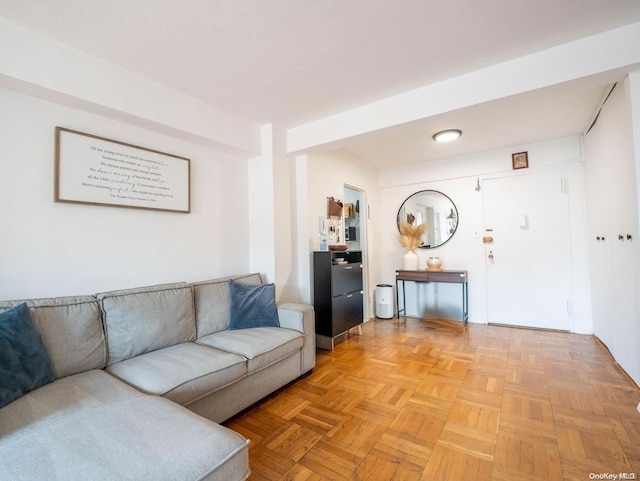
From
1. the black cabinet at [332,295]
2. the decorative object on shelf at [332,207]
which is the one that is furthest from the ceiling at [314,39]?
the black cabinet at [332,295]

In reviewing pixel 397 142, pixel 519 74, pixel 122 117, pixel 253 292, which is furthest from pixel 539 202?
pixel 122 117

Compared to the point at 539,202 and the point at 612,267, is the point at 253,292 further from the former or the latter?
the point at 539,202

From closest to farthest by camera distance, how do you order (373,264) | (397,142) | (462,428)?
(462,428) < (397,142) < (373,264)

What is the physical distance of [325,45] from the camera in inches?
72.0

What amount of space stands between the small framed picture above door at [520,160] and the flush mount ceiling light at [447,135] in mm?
1078

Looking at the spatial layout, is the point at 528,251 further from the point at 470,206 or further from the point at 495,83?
the point at 495,83

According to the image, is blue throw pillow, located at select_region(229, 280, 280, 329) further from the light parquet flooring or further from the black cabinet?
the black cabinet

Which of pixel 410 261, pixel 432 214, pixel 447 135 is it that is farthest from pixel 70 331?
pixel 432 214

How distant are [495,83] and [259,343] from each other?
2.49 metres

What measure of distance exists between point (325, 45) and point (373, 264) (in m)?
3.28

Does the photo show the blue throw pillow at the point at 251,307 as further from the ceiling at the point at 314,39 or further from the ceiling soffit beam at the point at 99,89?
the ceiling at the point at 314,39

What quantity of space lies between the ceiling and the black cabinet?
59.7 inches

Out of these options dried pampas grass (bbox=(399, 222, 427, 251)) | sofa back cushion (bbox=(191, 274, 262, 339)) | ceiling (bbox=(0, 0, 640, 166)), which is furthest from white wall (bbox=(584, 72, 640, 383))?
sofa back cushion (bbox=(191, 274, 262, 339))

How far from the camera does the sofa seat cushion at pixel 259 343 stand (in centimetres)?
192
